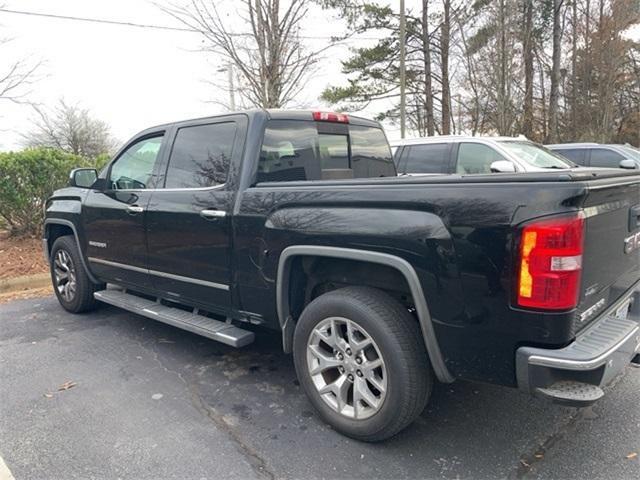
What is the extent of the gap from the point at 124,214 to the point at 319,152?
1.87 meters

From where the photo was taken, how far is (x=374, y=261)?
2.41m

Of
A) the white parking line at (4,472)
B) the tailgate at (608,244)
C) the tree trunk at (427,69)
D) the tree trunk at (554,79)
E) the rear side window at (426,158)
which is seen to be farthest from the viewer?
the tree trunk at (554,79)

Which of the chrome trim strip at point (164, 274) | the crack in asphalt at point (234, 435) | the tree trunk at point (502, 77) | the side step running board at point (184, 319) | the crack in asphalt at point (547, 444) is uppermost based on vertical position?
the tree trunk at point (502, 77)

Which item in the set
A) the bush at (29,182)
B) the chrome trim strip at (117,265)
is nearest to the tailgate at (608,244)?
the chrome trim strip at (117,265)

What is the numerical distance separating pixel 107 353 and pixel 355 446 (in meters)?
2.49

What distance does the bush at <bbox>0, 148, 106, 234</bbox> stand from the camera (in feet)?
24.7

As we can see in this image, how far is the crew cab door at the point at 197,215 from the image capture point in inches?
129

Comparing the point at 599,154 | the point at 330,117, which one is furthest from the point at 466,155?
the point at 599,154

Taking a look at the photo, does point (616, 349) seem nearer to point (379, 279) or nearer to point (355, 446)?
point (379, 279)

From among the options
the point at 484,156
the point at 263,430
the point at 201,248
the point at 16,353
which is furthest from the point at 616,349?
the point at 484,156

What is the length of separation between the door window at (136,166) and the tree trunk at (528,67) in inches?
583

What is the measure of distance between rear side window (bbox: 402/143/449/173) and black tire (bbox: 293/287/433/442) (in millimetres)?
5010

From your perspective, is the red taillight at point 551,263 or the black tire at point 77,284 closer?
the red taillight at point 551,263

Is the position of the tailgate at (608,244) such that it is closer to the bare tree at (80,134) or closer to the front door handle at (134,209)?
the front door handle at (134,209)
